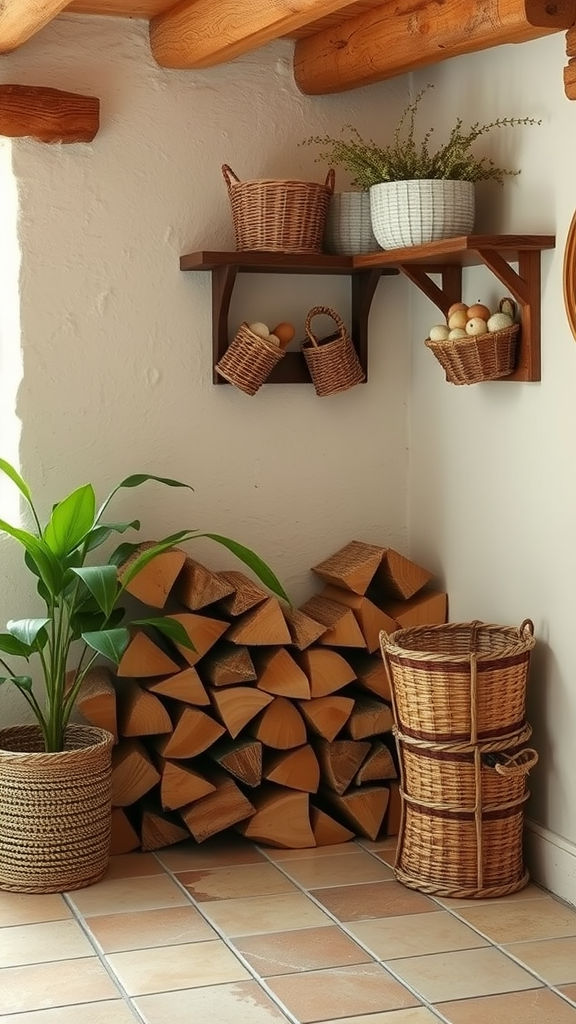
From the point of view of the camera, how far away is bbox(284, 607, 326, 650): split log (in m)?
3.38

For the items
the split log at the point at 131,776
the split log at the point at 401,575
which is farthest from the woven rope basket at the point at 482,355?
the split log at the point at 131,776

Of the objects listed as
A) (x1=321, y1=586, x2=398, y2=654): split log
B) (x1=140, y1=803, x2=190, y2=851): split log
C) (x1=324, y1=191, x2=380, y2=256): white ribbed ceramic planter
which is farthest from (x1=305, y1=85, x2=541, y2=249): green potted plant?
(x1=140, y1=803, x2=190, y2=851): split log

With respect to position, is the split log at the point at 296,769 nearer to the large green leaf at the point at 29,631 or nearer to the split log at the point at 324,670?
the split log at the point at 324,670

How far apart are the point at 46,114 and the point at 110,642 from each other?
4.51ft

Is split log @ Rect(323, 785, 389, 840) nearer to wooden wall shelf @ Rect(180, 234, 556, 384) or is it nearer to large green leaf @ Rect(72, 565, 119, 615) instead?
large green leaf @ Rect(72, 565, 119, 615)

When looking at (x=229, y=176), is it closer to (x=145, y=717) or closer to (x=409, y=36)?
(x=409, y=36)

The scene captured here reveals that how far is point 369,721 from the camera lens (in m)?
3.46

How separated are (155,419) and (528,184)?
3.78 ft

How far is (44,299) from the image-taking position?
3.39 metres

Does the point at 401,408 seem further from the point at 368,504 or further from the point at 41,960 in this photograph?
the point at 41,960

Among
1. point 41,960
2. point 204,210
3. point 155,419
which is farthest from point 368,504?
point 41,960

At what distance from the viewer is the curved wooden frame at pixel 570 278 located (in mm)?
2924

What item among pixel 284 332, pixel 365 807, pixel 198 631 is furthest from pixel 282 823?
pixel 284 332

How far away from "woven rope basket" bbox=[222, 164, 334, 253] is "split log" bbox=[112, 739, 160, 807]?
4.42 feet
